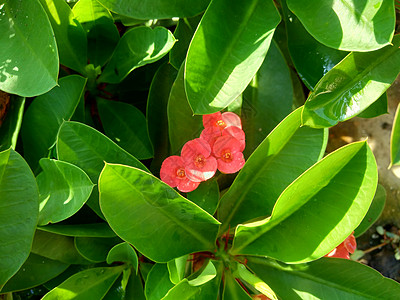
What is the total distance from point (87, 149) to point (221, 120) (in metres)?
0.31

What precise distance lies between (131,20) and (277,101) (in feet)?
1.47

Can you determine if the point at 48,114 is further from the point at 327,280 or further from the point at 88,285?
the point at 327,280

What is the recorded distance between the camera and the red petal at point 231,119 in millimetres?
1104

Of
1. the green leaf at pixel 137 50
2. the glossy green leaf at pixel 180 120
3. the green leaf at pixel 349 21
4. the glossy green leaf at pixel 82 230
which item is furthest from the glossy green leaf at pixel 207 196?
the green leaf at pixel 349 21

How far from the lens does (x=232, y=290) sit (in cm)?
111

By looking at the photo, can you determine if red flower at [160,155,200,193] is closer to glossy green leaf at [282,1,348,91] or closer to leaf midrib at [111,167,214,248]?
leaf midrib at [111,167,214,248]

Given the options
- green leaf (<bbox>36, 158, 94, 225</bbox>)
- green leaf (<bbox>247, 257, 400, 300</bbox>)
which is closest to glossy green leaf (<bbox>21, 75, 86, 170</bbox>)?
green leaf (<bbox>36, 158, 94, 225</bbox>)

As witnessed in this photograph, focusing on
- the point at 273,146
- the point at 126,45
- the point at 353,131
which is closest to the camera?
the point at 273,146

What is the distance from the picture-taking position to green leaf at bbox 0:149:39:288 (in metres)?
0.93

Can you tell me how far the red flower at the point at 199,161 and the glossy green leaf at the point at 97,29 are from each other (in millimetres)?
398

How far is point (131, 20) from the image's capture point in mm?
1266

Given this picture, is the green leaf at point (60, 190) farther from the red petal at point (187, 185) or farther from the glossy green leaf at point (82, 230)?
the red petal at point (187, 185)

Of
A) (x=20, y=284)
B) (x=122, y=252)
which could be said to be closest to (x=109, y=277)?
(x=122, y=252)

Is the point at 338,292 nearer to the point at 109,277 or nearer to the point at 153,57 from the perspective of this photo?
the point at 109,277
